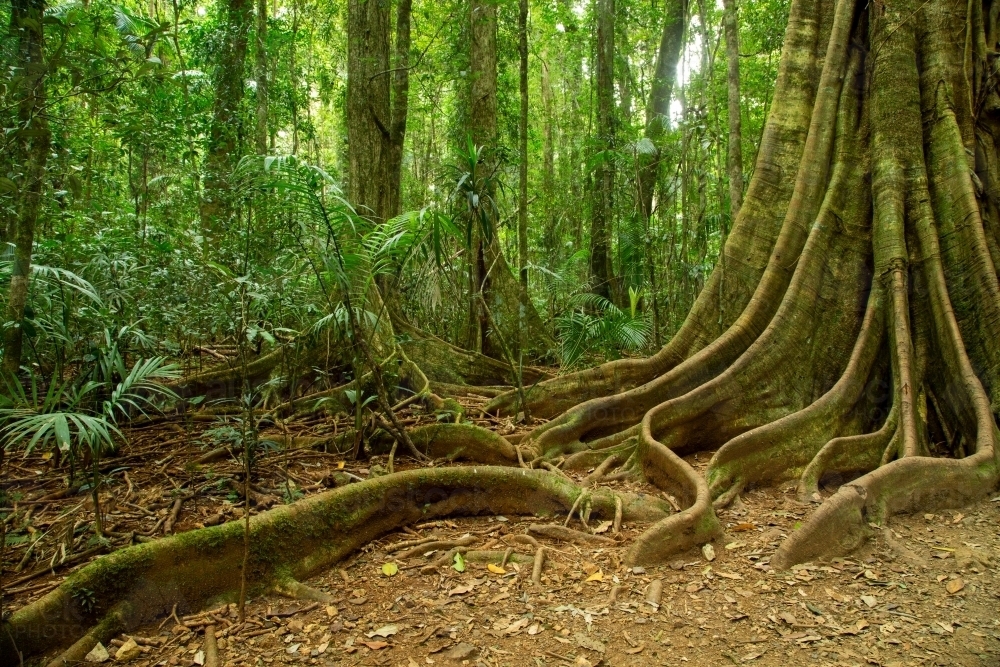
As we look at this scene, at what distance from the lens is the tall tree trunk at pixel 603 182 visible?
10.0 m

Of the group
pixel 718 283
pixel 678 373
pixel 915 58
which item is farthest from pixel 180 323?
pixel 915 58

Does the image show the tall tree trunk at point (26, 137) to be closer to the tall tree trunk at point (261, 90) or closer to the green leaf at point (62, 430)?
the green leaf at point (62, 430)

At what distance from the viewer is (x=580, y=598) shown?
3016 mm

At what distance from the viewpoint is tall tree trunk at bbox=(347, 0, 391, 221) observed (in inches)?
281

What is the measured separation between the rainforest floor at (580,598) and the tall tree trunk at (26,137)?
1.16 meters

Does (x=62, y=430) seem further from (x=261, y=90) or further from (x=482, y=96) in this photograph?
(x=261, y=90)

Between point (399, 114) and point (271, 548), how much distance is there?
6.39 m

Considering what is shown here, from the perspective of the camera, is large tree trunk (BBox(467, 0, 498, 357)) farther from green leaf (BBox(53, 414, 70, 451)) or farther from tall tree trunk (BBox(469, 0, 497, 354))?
green leaf (BBox(53, 414, 70, 451))

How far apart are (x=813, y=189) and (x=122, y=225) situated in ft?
21.5

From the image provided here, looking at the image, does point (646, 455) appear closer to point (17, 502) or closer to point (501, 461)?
point (501, 461)

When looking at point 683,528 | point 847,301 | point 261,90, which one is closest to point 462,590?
point 683,528

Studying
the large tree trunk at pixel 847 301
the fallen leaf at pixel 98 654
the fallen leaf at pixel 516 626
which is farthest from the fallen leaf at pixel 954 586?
the fallen leaf at pixel 98 654

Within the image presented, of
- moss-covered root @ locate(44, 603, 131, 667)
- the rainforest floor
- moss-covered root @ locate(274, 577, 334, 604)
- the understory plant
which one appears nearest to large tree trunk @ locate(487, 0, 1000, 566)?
the rainforest floor

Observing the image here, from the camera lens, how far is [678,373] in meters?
5.04
